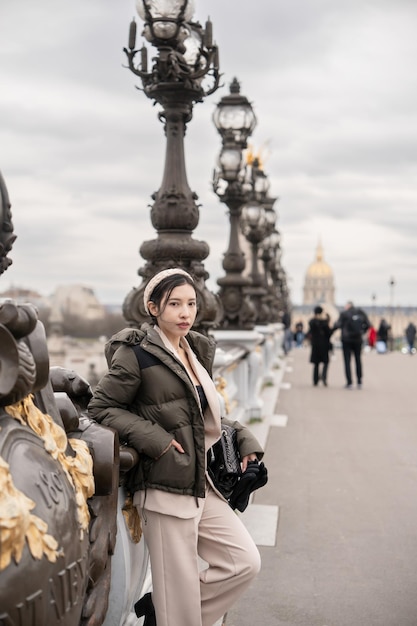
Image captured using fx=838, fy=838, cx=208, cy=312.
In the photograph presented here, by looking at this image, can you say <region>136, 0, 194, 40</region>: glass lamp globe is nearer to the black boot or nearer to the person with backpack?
the black boot

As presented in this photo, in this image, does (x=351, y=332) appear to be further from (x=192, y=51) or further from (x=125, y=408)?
(x=125, y=408)

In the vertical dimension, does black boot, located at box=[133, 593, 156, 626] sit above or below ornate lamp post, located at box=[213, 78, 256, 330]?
below

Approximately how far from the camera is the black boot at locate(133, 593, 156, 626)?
369 centimetres

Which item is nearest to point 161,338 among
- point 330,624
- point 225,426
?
point 225,426

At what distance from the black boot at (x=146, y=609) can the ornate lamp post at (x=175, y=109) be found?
12.1ft

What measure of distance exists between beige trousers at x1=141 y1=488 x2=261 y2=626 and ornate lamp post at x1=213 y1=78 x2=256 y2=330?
905 centimetres

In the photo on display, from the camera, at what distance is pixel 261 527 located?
6996mm

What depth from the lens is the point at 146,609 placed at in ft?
12.1

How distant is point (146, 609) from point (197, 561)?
1.08 ft

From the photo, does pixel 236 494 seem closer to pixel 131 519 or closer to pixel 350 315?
pixel 131 519

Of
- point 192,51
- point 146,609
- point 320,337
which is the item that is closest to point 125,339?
point 146,609

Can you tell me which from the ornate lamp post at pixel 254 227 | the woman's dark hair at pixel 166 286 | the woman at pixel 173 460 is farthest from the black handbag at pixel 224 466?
the ornate lamp post at pixel 254 227

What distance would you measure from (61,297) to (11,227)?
1336 centimetres

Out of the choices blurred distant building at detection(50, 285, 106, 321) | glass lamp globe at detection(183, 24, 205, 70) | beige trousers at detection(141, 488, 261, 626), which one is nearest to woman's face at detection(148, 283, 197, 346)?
beige trousers at detection(141, 488, 261, 626)
